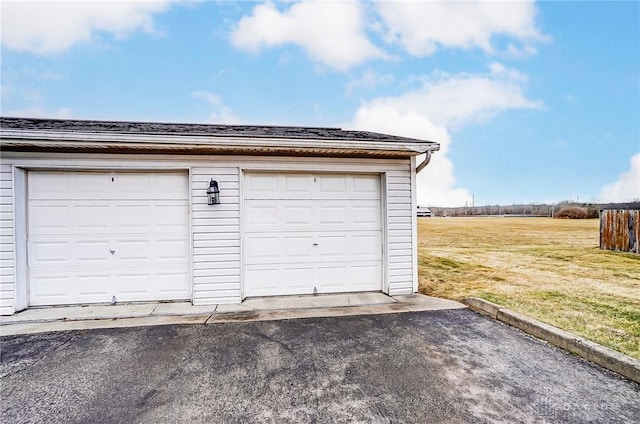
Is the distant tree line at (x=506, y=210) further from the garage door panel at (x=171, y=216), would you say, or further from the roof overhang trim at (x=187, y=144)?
the garage door panel at (x=171, y=216)

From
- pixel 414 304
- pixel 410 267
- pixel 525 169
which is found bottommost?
pixel 414 304

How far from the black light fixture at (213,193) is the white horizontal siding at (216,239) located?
0.36 feet

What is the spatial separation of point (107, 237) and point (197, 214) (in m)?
1.47

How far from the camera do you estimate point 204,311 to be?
4.32 metres

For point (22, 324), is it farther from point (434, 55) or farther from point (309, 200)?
point (434, 55)

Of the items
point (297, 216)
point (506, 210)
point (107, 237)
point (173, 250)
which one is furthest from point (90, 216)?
point (506, 210)

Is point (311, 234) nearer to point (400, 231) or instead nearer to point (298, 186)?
point (298, 186)

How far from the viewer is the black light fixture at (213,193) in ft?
14.7

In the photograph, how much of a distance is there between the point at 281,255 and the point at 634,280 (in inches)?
280

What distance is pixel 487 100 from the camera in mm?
13016

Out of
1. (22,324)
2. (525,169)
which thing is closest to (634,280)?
(22,324)

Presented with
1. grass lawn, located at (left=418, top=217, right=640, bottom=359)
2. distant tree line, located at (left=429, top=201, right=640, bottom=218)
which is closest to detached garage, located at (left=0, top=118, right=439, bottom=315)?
grass lawn, located at (left=418, top=217, right=640, bottom=359)

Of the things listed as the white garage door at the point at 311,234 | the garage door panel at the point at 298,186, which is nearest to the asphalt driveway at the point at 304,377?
the white garage door at the point at 311,234

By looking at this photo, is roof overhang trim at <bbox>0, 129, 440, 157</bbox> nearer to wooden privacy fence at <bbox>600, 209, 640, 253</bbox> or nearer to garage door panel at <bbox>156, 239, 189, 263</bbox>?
garage door panel at <bbox>156, 239, 189, 263</bbox>
